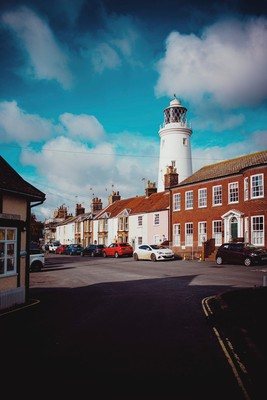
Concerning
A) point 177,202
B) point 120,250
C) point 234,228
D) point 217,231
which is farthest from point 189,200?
point 120,250

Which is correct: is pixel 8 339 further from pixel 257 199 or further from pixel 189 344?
pixel 257 199

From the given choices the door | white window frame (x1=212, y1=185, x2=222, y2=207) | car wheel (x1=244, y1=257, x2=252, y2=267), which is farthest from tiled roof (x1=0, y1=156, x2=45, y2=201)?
white window frame (x1=212, y1=185, x2=222, y2=207)

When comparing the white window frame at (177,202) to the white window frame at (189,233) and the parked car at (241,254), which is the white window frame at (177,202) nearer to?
the white window frame at (189,233)

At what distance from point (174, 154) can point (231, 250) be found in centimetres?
2731

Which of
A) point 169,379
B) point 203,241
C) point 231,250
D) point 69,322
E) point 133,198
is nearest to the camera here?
point 169,379

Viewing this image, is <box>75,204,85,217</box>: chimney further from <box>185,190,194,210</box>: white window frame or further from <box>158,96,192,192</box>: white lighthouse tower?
<box>185,190,194,210</box>: white window frame

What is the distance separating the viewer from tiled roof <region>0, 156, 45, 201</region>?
11.4 metres

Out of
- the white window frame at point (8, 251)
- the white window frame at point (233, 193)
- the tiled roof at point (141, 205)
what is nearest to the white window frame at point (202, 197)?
the white window frame at point (233, 193)

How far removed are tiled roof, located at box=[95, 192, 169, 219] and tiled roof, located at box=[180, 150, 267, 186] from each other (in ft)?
21.9

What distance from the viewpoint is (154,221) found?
4444 cm

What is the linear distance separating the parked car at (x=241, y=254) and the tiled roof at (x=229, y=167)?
7.22 meters

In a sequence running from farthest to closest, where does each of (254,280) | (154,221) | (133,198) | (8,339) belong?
(133,198), (154,221), (254,280), (8,339)

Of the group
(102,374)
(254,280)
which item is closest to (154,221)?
(254,280)

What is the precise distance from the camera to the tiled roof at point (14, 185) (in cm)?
1145
